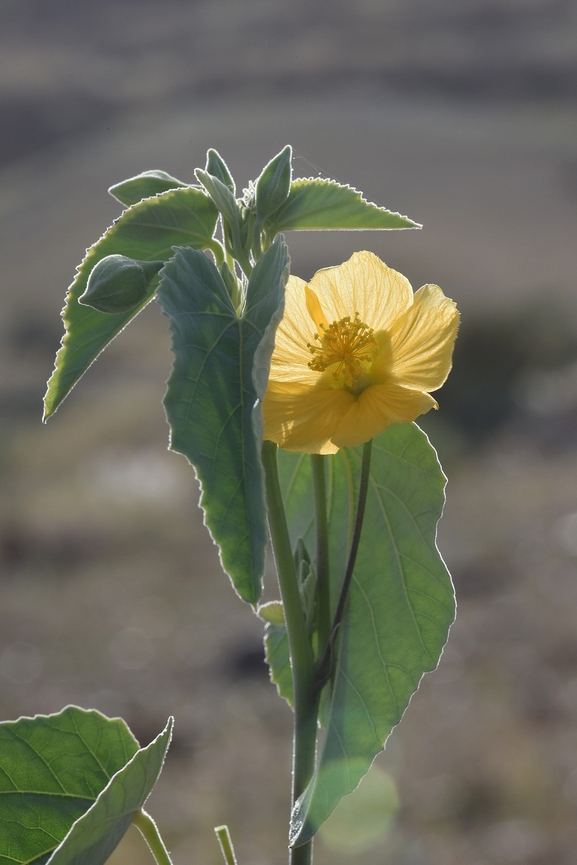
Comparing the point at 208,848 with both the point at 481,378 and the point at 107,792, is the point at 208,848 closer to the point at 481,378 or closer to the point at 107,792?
the point at 107,792

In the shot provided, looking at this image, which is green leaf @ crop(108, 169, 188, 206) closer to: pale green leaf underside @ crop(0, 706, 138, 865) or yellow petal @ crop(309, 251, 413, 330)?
yellow petal @ crop(309, 251, 413, 330)

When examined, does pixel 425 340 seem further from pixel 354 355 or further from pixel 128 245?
pixel 128 245

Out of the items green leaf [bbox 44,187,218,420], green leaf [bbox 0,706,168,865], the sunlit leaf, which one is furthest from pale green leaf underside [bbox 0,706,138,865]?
green leaf [bbox 44,187,218,420]

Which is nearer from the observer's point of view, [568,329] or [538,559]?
[538,559]

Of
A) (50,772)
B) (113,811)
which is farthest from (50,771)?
(113,811)

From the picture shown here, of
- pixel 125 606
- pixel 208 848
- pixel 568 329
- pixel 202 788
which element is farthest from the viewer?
pixel 568 329

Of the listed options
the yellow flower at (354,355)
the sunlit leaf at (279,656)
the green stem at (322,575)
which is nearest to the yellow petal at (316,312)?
the yellow flower at (354,355)

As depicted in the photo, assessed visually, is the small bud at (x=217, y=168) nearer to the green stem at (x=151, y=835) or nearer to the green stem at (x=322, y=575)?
the green stem at (x=322, y=575)

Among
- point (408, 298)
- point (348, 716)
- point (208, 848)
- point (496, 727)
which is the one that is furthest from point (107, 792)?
point (496, 727)

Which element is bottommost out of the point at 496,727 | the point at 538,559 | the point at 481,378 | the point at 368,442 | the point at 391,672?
the point at 496,727
